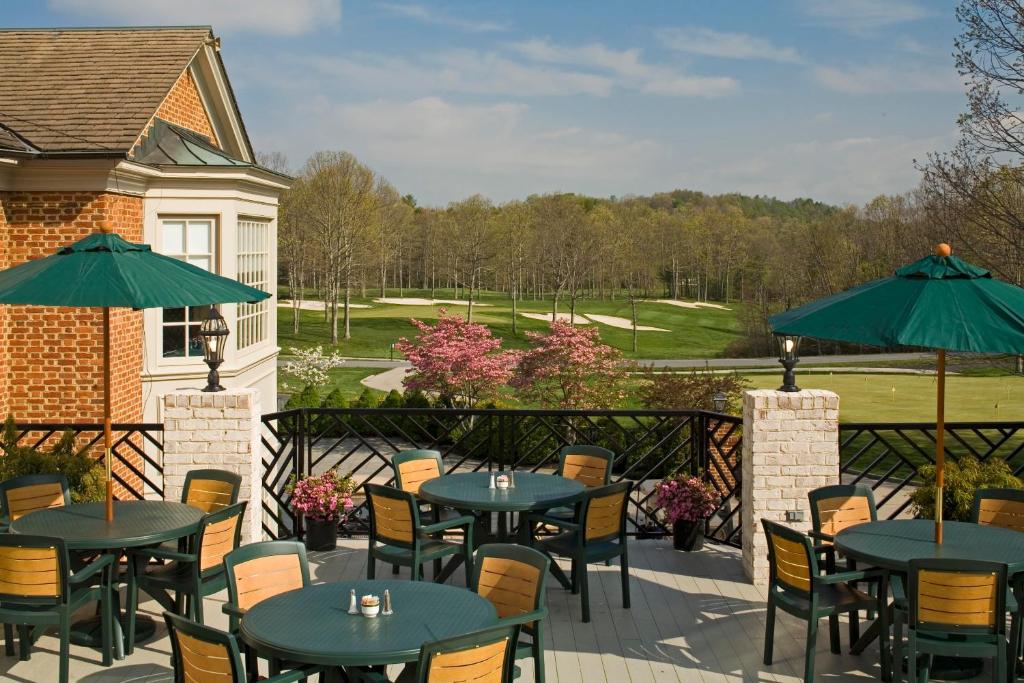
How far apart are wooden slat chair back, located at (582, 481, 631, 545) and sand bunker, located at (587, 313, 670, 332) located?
5122 cm

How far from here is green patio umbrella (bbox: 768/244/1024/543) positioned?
4996 millimetres

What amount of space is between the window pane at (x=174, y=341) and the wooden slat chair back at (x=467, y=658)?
1006 centimetres

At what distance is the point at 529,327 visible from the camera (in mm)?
54906

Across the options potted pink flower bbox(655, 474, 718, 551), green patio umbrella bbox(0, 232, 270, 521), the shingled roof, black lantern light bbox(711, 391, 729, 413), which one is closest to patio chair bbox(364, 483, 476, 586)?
green patio umbrella bbox(0, 232, 270, 521)

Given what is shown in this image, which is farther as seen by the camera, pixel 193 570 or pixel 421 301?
pixel 421 301

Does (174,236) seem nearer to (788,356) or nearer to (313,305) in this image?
(788,356)

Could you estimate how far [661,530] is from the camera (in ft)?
30.7

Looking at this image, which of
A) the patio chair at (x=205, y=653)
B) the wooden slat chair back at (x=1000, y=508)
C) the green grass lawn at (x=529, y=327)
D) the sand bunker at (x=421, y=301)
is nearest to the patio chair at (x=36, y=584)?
the patio chair at (x=205, y=653)

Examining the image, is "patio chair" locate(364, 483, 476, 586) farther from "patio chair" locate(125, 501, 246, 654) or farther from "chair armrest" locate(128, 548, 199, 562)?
"chair armrest" locate(128, 548, 199, 562)

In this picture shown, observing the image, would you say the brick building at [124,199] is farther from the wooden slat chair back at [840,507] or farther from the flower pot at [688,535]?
the wooden slat chair back at [840,507]

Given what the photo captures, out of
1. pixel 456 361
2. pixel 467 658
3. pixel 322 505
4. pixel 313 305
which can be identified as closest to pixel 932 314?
pixel 467 658

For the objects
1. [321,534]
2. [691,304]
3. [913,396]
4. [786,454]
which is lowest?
[913,396]

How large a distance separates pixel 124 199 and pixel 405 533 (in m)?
7.50

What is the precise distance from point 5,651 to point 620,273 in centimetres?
5463
